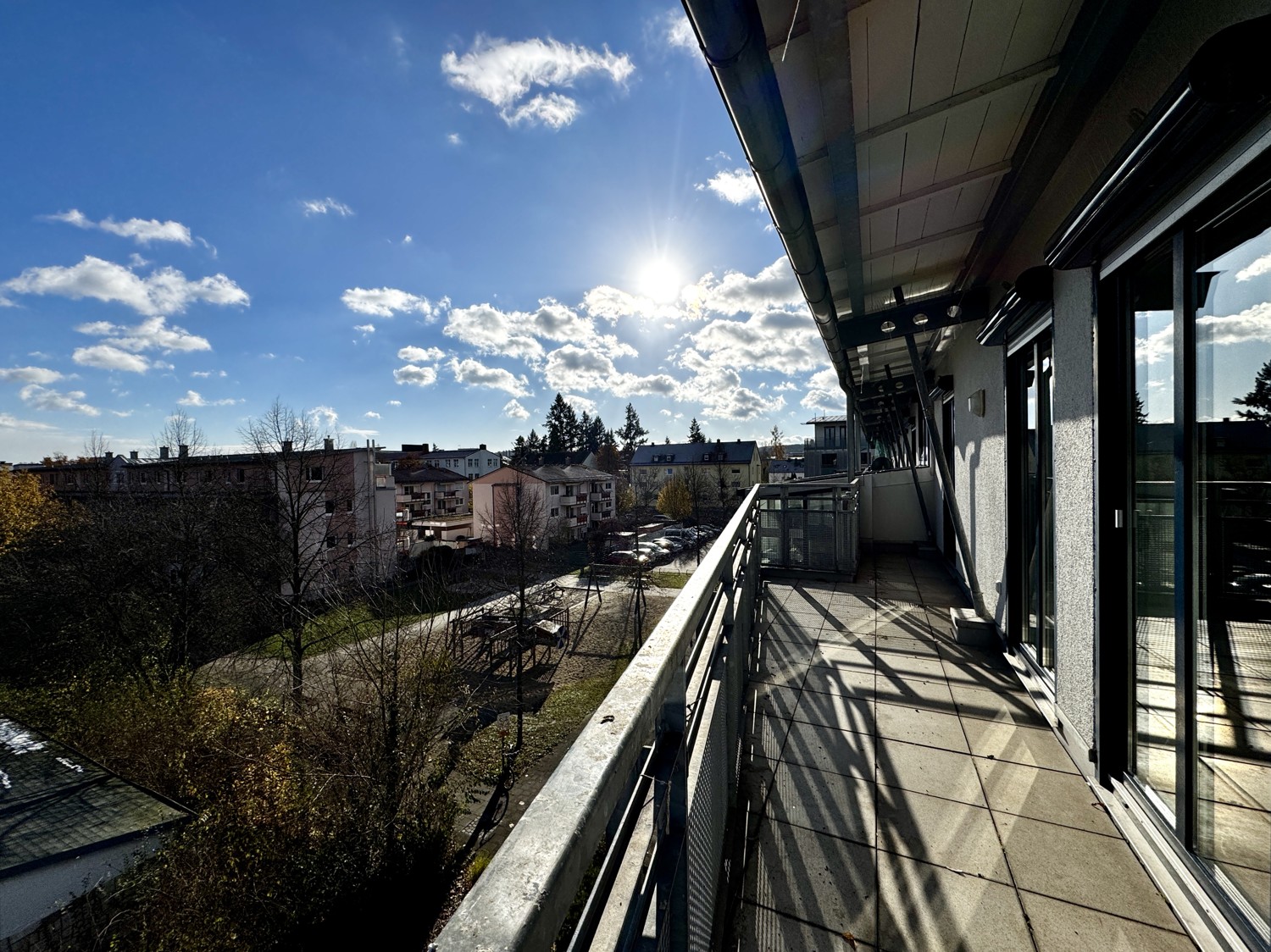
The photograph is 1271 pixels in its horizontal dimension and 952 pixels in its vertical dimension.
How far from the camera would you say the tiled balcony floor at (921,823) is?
169 cm

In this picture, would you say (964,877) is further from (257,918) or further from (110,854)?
(110,854)

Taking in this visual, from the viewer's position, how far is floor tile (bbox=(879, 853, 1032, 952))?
1.65 m

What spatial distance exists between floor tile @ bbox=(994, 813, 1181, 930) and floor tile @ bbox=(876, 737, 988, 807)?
0.57 feet

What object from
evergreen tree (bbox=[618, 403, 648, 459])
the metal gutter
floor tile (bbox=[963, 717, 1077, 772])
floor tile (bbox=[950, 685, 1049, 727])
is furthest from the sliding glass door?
evergreen tree (bbox=[618, 403, 648, 459])

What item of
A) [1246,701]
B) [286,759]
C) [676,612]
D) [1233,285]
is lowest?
[286,759]

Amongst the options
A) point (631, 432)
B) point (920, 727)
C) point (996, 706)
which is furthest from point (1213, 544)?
point (631, 432)

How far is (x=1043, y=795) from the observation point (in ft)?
7.44

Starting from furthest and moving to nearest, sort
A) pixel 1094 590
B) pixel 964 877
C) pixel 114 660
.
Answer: pixel 114 660 → pixel 1094 590 → pixel 964 877

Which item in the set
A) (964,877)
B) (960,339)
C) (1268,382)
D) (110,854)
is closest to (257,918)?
(110,854)

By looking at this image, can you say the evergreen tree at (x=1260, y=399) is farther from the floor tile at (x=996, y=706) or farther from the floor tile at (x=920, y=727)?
the floor tile at (x=996, y=706)

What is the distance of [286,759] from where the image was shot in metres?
9.31

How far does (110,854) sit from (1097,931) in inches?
417

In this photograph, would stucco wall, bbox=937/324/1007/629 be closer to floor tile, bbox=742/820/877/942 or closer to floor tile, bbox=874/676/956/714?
floor tile, bbox=874/676/956/714

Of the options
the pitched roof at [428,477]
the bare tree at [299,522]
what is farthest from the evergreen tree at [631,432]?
the bare tree at [299,522]
